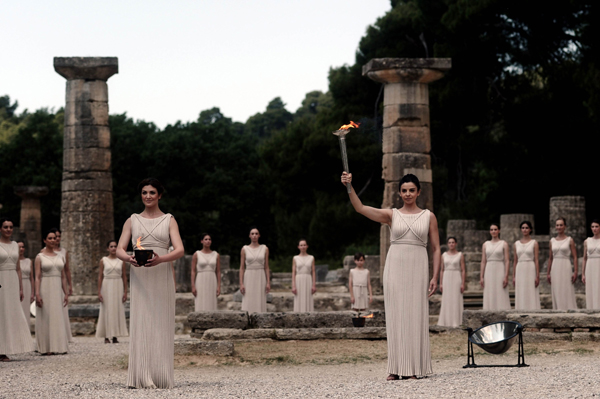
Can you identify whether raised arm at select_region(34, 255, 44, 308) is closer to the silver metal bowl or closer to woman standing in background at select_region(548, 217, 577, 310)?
the silver metal bowl

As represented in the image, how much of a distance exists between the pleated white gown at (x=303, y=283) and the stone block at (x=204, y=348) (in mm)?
4650

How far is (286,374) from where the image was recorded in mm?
10141

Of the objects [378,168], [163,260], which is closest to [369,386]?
[163,260]

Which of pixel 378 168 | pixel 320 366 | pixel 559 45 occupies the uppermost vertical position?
pixel 559 45

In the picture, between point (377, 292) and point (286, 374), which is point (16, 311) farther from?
point (377, 292)

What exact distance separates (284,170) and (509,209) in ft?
41.2

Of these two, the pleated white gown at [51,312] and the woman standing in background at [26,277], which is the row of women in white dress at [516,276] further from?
the woman standing in background at [26,277]

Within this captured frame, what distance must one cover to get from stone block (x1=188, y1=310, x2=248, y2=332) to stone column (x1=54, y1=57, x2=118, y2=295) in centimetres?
700

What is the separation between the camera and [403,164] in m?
19.5

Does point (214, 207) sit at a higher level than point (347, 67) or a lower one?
lower

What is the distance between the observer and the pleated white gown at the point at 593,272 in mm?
14969

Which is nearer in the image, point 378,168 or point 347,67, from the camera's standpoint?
point 378,168

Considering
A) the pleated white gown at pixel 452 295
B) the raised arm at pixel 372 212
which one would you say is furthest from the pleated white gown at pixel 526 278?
the raised arm at pixel 372 212

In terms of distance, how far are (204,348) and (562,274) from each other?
22.0ft
